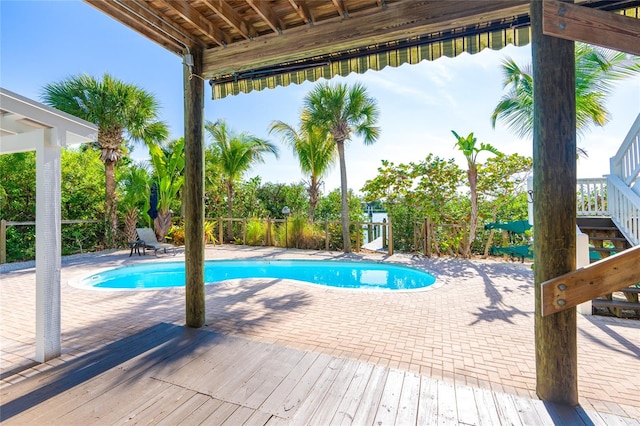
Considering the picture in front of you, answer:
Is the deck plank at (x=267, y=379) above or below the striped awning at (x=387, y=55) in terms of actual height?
below

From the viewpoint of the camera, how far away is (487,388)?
2314 millimetres

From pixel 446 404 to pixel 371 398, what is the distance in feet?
1.75

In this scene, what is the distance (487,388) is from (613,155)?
5967 mm

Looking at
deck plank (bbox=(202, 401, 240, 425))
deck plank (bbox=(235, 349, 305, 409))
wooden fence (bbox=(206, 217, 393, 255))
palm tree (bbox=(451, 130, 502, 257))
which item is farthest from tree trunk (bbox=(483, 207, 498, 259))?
deck plank (bbox=(202, 401, 240, 425))

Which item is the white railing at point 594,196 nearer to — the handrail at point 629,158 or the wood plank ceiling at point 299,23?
the handrail at point 629,158

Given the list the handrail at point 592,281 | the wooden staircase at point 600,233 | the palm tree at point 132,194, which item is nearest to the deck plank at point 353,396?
the handrail at point 592,281

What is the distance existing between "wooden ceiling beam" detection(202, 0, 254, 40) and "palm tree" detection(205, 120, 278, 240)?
10574mm

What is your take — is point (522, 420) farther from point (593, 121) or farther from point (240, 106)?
point (240, 106)

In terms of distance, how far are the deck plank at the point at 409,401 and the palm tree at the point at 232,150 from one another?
40.7ft

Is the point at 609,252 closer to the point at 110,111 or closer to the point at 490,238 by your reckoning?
the point at 490,238

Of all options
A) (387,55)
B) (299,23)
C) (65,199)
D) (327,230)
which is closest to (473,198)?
(327,230)

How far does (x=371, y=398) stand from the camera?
84.9 inches

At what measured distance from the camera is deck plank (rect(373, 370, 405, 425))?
193 cm

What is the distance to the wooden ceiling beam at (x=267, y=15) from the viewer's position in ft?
9.08
